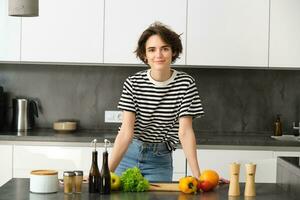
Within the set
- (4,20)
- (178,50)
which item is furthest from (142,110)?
(4,20)

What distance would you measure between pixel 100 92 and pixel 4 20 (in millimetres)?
965

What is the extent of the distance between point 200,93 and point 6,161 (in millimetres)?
1633

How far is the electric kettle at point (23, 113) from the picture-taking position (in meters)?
4.97

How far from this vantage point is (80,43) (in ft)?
15.6

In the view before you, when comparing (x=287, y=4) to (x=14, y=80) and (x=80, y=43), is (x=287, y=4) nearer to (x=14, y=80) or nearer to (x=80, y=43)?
(x=80, y=43)

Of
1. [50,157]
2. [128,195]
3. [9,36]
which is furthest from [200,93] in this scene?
[128,195]

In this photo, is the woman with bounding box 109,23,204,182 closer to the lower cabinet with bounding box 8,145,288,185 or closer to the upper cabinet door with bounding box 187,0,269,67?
the lower cabinet with bounding box 8,145,288,185

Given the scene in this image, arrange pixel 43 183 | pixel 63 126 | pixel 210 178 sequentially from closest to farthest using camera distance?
pixel 43 183
pixel 210 178
pixel 63 126

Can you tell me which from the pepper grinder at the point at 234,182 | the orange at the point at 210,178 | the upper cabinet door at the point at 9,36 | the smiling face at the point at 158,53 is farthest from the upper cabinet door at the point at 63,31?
the pepper grinder at the point at 234,182

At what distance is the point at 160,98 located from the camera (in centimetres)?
345

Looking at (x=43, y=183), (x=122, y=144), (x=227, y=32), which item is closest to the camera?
(x=43, y=183)

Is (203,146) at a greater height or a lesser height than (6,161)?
greater

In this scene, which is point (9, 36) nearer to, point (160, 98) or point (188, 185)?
point (160, 98)

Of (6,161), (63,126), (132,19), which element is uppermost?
(132,19)
